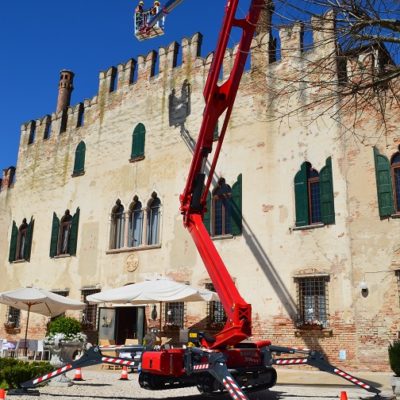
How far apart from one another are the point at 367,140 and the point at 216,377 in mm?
9448

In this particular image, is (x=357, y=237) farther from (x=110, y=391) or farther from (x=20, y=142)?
(x=20, y=142)

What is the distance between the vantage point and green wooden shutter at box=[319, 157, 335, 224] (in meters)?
14.6

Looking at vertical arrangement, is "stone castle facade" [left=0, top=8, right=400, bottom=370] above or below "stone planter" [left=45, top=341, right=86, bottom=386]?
above

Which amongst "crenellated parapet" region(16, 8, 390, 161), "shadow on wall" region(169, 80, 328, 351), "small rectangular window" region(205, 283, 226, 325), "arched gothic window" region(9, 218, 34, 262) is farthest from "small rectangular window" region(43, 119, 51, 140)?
"small rectangular window" region(205, 283, 226, 325)

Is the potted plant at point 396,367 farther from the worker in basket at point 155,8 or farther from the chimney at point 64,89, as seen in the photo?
the worker in basket at point 155,8

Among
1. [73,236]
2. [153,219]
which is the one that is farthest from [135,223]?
[73,236]

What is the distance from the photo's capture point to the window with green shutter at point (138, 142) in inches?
792

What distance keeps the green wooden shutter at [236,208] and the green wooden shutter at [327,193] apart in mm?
2850

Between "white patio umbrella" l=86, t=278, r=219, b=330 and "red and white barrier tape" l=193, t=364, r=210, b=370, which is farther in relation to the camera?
"white patio umbrella" l=86, t=278, r=219, b=330

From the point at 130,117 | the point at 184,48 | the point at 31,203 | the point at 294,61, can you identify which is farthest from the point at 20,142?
the point at 294,61

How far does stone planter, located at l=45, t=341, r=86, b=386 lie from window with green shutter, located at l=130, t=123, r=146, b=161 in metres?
9.61

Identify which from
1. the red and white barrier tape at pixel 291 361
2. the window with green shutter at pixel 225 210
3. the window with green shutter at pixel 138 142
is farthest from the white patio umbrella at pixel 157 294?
the window with green shutter at pixel 138 142

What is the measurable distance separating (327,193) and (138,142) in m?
8.75

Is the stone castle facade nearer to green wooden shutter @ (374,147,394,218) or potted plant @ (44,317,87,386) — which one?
green wooden shutter @ (374,147,394,218)
